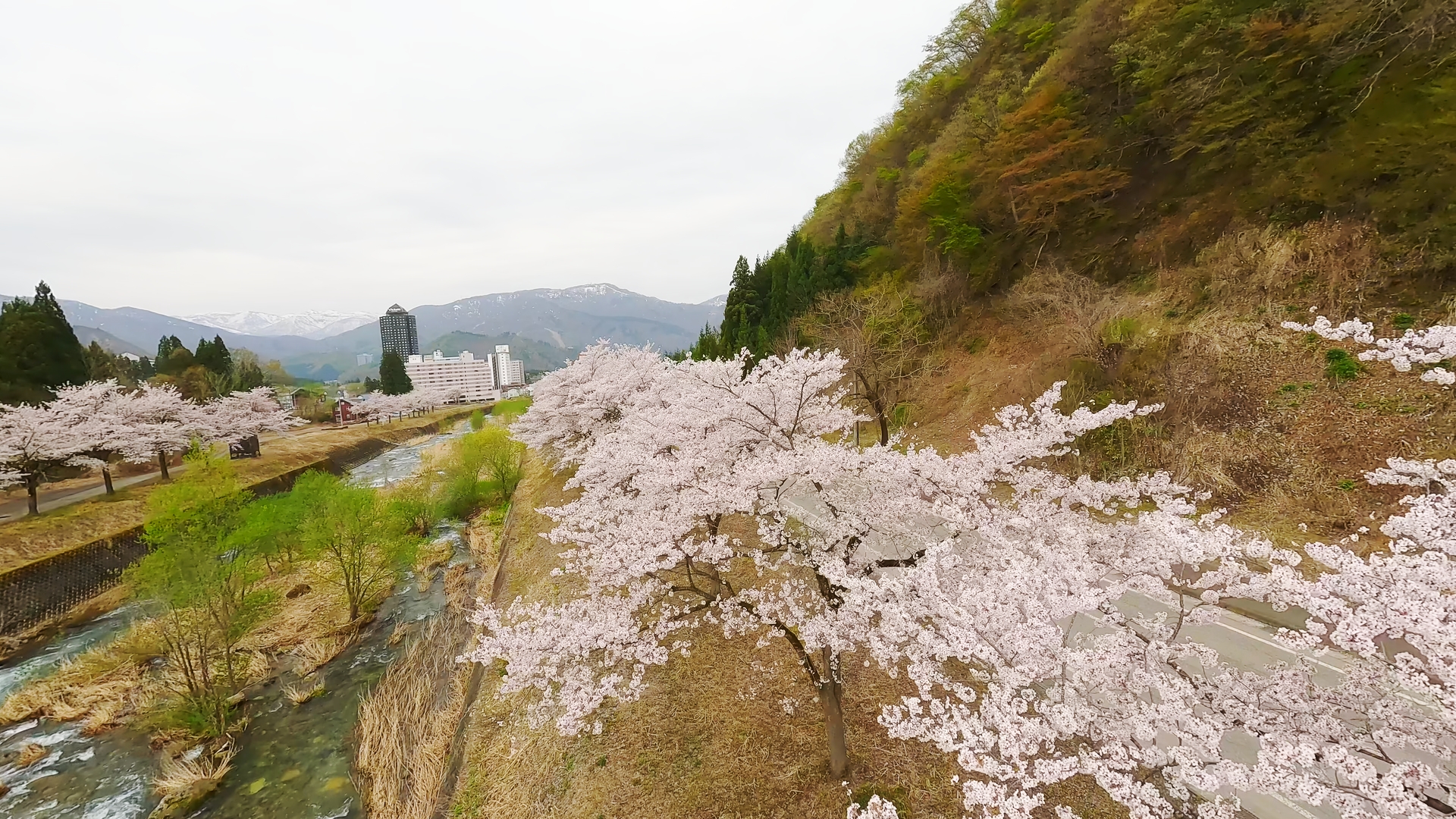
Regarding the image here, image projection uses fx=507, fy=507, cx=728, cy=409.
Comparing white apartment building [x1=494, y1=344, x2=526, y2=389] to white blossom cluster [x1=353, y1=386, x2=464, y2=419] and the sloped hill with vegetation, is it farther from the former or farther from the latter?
the sloped hill with vegetation

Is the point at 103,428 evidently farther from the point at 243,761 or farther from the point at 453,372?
the point at 453,372

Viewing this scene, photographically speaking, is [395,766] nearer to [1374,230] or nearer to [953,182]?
[1374,230]

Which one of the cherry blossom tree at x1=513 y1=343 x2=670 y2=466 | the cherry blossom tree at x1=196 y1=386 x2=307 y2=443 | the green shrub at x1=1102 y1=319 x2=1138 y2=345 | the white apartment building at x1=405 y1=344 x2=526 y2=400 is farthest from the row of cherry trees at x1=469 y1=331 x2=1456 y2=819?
the white apartment building at x1=405 y1=344 x2=526 y2=400

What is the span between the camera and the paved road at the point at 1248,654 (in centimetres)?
567

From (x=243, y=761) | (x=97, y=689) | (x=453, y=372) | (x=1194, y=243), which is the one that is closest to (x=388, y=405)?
(x=97, y=689)

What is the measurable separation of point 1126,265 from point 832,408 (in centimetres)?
1546

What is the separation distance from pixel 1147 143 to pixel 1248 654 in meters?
19.7

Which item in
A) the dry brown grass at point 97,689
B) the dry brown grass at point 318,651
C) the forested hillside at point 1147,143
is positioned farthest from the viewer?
the dry brown grass at point 318,651

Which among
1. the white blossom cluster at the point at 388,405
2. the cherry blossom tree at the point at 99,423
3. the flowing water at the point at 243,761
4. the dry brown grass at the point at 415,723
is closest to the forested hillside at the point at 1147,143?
the dry brown grass at the point at 415,723

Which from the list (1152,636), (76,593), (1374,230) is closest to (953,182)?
(1374,230)

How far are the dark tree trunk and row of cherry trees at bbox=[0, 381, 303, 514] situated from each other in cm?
2746

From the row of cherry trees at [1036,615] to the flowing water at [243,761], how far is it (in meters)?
5.12

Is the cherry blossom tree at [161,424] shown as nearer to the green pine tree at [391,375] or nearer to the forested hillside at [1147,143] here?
the forested hillside at [1147,143]

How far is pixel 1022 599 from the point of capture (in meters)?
4.56
